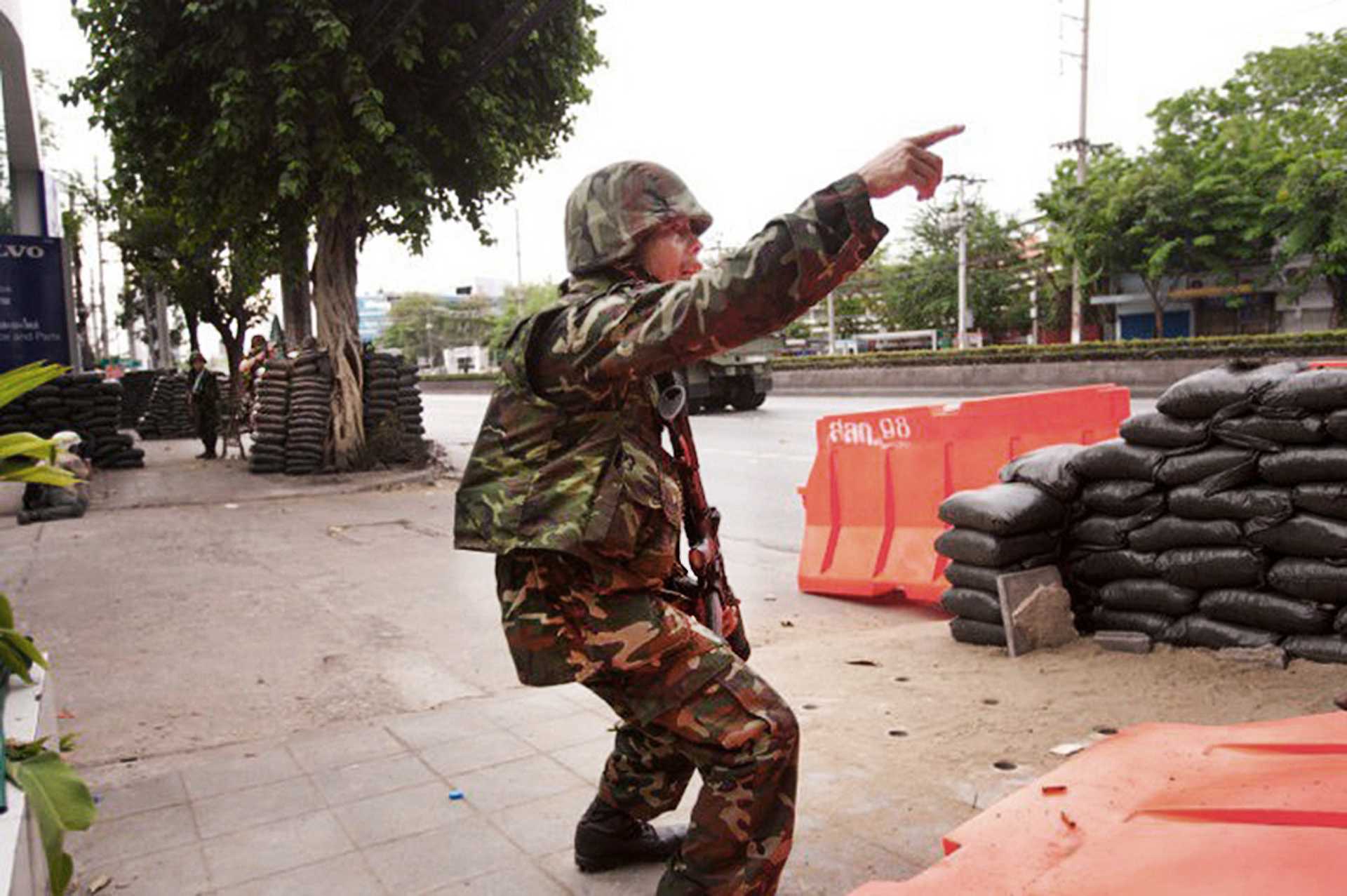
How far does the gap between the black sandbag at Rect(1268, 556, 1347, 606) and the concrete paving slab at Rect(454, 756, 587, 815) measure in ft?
8.57

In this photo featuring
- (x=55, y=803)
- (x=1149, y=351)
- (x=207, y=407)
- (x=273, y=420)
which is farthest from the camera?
(x=1149, y=351)

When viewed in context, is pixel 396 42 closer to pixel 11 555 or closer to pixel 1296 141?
pixel 11 555

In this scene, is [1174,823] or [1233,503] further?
[1233,503]

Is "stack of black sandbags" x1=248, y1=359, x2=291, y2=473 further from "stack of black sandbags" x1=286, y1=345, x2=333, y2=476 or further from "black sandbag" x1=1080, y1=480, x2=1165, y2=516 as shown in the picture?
"black sandbag" x1=1080, y1=480, x2=1165, y2=516

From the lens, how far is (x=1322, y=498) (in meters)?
3.67

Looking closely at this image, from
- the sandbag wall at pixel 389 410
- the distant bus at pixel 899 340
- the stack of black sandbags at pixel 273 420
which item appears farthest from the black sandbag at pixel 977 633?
the distant bus at pixel 899 340

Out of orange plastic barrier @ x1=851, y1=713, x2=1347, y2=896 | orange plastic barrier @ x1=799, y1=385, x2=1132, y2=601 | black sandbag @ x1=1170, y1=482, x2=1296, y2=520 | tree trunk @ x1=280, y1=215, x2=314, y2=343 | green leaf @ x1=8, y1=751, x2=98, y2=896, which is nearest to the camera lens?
orange plastic barrier @ x1=851, y1=713, x2=1347, y2=896

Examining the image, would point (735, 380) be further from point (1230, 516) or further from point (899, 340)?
point (899, 340)

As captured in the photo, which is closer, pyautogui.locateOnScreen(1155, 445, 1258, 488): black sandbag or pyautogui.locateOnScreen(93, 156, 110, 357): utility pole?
pyautogui.locateOnScreen(1155, 445, 1258, 488): black sandbag

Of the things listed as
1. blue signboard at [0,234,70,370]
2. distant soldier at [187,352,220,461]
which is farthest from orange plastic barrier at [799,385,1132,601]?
distant soldier at [187,352,220,461]

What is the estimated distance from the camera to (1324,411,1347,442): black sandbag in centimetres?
363

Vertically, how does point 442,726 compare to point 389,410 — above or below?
below

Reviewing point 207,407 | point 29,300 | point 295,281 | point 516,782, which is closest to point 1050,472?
point 516,782

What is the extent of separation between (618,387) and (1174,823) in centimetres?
133
